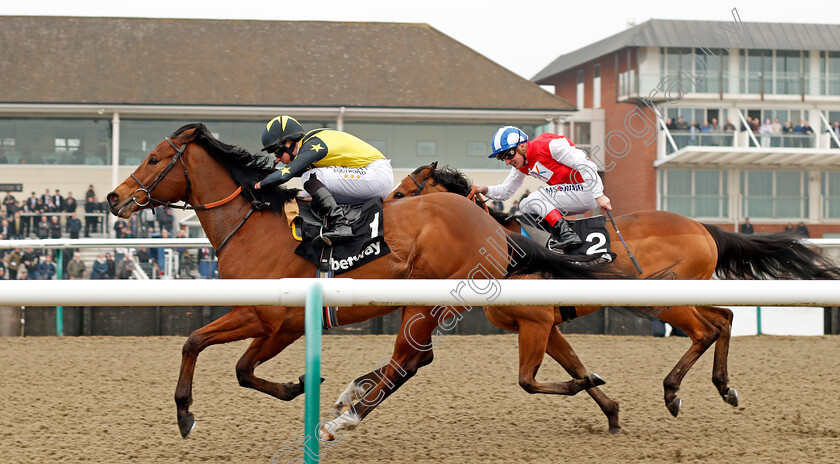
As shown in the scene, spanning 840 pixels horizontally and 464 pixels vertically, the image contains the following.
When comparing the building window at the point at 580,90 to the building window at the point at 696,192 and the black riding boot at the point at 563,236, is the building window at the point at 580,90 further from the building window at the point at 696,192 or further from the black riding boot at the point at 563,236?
the black riding boot at the point at 563,236

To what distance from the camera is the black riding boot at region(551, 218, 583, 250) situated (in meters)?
4.96

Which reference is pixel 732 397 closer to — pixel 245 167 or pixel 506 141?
pixel 506 141

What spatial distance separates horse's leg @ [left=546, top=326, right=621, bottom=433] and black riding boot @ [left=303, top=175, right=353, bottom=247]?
47.9 inches

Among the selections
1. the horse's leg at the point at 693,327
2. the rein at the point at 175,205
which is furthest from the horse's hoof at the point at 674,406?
the rein at the point at 175,205

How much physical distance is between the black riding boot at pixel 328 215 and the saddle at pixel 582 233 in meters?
1.15

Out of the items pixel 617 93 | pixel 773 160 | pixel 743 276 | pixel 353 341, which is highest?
pixel 617 93

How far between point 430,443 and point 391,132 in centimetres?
1785

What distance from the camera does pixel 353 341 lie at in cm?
816

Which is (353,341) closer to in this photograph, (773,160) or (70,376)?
(70,376)

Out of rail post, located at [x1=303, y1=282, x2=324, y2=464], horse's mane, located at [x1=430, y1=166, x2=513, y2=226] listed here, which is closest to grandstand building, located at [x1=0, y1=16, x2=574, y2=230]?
horse's mane, located at [x1=430, y1=166, x2=513, y2=226]

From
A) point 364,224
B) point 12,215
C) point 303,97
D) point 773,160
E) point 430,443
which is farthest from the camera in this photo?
point 773,160

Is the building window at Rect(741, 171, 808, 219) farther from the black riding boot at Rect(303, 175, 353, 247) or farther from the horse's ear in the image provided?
the horse's ear

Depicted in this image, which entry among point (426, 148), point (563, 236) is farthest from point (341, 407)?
point (426, 148)

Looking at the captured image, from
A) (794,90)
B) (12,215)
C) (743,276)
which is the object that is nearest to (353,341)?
(743,276)
